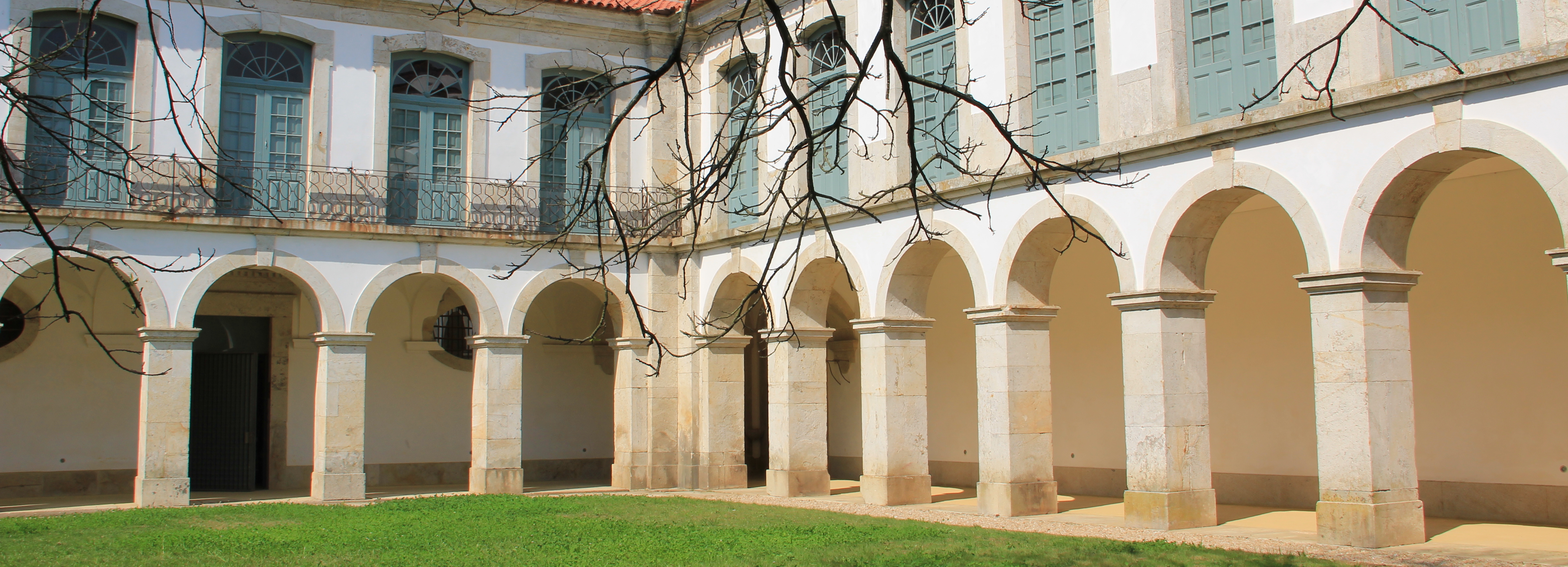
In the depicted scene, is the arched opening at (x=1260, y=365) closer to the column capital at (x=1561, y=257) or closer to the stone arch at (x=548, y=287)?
the column capital at (x=1561, y=257)

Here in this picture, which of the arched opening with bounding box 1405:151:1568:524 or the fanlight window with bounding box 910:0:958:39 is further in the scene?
the fanlight window with bounding box 910:0:958:39

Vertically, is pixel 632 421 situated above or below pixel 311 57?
below

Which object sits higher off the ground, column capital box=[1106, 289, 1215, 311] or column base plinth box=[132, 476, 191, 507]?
column capital box=[1106, 289, 1215, 311]

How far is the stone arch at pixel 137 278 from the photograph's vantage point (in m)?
13.3

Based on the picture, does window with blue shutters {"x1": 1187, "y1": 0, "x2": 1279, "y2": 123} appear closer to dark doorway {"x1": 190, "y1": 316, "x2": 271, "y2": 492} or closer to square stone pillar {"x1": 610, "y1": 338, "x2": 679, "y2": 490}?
square stone pillar {"x1": 610, "y1": 338, "x2": 679, "y2": 490}

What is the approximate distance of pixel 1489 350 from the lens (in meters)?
11.3

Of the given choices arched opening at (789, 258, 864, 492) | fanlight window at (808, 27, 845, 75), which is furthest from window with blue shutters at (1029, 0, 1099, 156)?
arched opening at (789, 258, 864, 492)

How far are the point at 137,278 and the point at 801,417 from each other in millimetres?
6989

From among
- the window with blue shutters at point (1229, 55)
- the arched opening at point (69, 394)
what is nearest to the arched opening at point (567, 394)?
the arched opening at point (69, 394)

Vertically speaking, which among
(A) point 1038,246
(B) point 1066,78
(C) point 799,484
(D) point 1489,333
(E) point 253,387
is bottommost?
(C) point 799,484

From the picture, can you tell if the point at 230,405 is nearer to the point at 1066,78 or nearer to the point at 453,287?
the point at 453,287

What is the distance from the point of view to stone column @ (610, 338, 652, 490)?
16141 millimetres

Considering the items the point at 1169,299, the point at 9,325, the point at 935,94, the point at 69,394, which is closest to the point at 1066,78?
the point at 935,94

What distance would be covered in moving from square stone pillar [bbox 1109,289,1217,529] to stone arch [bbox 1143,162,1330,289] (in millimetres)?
164
